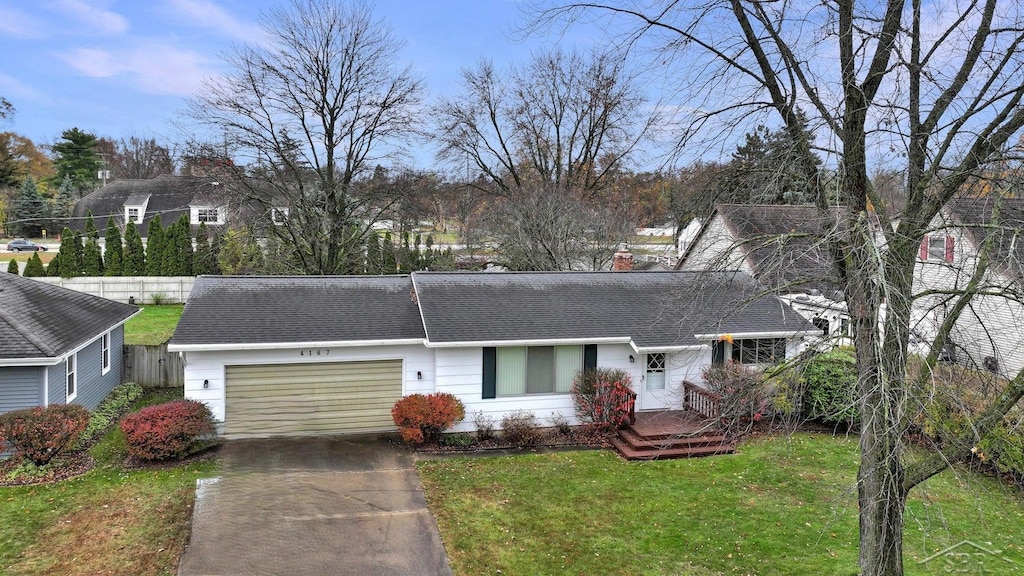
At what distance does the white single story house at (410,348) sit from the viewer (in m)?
13.3

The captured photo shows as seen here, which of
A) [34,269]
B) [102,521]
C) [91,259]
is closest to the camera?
[102,521]

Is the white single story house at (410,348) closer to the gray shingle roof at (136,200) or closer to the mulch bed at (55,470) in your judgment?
the mulch bed at (55,470)

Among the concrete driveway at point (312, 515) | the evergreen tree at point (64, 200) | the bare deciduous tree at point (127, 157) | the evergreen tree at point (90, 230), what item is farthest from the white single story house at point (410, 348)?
the bare deciduous tree at point (127, 157)

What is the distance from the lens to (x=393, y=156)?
85.4ft

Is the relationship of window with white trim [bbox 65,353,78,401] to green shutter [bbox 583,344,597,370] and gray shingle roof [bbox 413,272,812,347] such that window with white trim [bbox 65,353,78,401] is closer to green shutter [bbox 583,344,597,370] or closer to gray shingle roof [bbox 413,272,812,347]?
gray shingle roof [bbox 413,272,812,347]

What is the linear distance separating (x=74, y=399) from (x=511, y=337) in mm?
9910

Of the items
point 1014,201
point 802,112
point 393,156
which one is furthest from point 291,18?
point 1014,201

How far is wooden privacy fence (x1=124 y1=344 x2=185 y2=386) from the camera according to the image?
17531 millimetres

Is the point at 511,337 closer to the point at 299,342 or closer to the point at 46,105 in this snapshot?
the point at 299,342

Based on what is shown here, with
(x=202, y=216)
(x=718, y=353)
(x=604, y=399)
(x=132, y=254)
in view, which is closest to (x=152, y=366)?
(x=604, y=399)

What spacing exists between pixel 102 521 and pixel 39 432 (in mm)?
3194

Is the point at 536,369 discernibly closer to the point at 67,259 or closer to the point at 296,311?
the point at 296,311

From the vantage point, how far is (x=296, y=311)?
14406mm

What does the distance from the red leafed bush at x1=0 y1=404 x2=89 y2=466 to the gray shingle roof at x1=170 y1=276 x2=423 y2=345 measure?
233 centimetres
